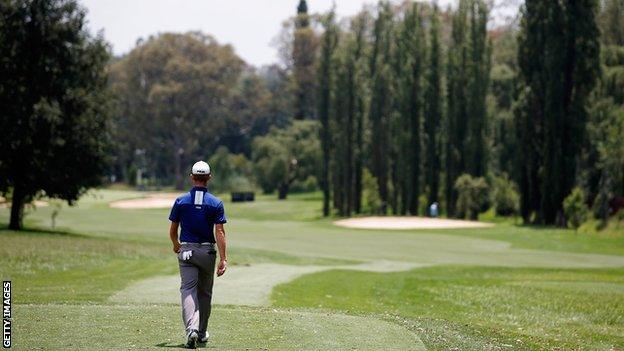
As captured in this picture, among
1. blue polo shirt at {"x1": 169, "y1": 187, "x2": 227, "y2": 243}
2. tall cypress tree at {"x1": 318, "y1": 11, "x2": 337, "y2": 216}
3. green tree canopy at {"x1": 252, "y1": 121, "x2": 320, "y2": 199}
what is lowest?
blue polo shirt at {"x1": 169, "y1": 187, "x2": 227, "y2": 243}

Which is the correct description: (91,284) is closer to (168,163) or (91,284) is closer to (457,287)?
(457,287)

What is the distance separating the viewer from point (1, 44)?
3600cm

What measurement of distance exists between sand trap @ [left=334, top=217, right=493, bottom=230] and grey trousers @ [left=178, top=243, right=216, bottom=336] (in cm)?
3952

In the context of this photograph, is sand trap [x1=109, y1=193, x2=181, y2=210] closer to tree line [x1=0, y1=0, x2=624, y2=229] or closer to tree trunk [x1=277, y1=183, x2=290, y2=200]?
tree trunk [x1=277, y1=183, x2=290, y2=200]

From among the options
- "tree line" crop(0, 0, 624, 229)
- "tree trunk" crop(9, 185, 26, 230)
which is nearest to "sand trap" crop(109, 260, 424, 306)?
"tree line" crop(0, 0, 624, 229)

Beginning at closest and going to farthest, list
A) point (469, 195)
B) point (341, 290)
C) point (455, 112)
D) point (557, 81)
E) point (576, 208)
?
point (341, 290) < point (576, 208) < point (557, 81) < point (469, 195) < point (455, 112)

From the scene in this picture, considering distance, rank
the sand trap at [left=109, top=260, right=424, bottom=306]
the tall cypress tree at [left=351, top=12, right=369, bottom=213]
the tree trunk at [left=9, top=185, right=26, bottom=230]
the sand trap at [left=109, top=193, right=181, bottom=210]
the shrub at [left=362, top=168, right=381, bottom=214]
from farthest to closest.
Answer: the sand trap at [left=109, top=193, right=181, bottom=210] → the shrub at [left=362, top=168, right=381, bottom=214] → the tall cypress tree at [left=351, top=12, right=369, bottom=213] → the tree trunk at [left=9, top=185, right=26, bottom=230] → the sand trap at [left=109, top=260, right=424, bottom=306]

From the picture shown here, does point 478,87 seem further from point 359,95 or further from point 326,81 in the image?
point 326,81

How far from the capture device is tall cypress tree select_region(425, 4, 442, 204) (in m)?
60.7

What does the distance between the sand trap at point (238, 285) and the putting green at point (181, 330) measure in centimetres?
345

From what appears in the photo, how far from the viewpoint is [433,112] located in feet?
202

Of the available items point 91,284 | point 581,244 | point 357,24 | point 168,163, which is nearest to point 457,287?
point 91,284

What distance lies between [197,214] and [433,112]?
5172 cm

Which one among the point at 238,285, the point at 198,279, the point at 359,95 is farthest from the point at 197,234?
the point at 359,95
